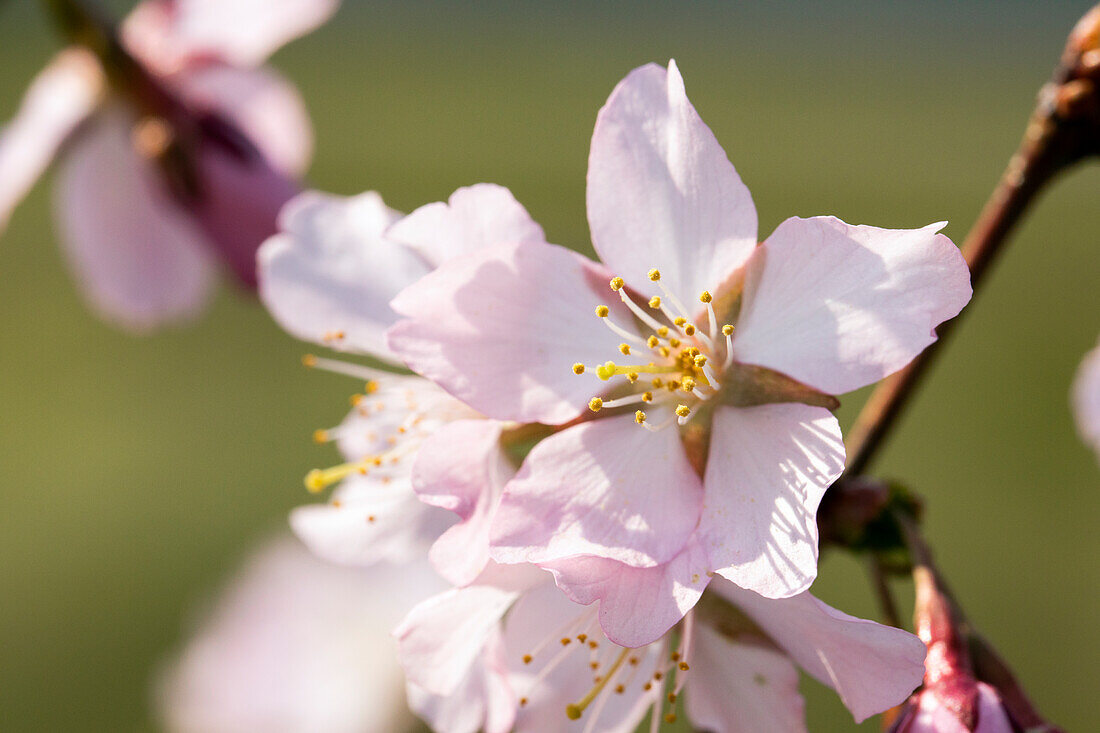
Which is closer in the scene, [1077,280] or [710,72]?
[1077,280]

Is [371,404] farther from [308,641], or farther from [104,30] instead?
[308,641]

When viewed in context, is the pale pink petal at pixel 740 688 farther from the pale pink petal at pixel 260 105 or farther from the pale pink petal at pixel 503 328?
the pale pink petal at pixel 260 105

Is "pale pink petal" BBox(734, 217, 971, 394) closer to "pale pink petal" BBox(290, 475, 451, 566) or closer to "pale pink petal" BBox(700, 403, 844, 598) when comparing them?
"pale pink petal" BBox(700, 403, 844, 598)

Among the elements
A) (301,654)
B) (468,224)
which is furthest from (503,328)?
(301,654)

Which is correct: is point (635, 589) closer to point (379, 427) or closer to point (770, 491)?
point (770, 491)

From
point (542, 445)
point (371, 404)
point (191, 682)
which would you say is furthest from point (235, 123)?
point (191, 682)

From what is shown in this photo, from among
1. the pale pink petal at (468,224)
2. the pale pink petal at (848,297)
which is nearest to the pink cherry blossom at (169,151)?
the pale pink petal at (468,224)

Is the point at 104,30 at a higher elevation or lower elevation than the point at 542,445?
higher
